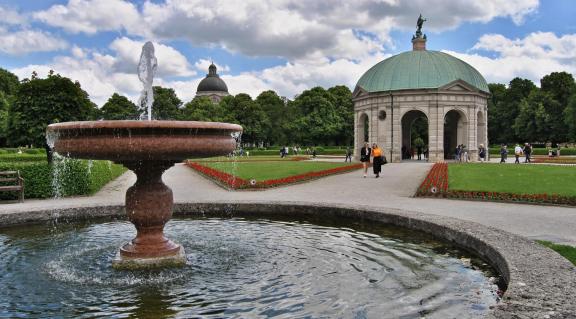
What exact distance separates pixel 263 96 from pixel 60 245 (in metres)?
86.2

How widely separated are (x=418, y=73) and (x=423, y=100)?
9.27 ft

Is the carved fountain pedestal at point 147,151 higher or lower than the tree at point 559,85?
lower

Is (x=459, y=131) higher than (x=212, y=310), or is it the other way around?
(x=459, y=131)

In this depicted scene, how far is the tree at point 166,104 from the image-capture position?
7950cm

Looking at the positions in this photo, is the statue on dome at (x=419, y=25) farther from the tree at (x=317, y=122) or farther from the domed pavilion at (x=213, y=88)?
the domed pavilion at (x=213, y=88)

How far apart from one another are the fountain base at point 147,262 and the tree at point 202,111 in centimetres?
7555

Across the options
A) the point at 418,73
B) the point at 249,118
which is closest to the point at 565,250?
the point at 418,73

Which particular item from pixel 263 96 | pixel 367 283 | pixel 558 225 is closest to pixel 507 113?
pixel 263 96

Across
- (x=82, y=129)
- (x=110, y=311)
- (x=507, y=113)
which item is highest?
(x=507, y=113)

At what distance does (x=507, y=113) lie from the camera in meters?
73.3

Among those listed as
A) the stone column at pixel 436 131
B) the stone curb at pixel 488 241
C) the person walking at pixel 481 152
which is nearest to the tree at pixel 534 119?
the person walking at pixel 481 152

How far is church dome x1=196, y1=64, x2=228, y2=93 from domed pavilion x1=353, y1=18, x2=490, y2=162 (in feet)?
271

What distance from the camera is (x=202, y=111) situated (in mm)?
83500

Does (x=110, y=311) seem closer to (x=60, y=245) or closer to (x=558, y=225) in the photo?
(x=60, y=245)
